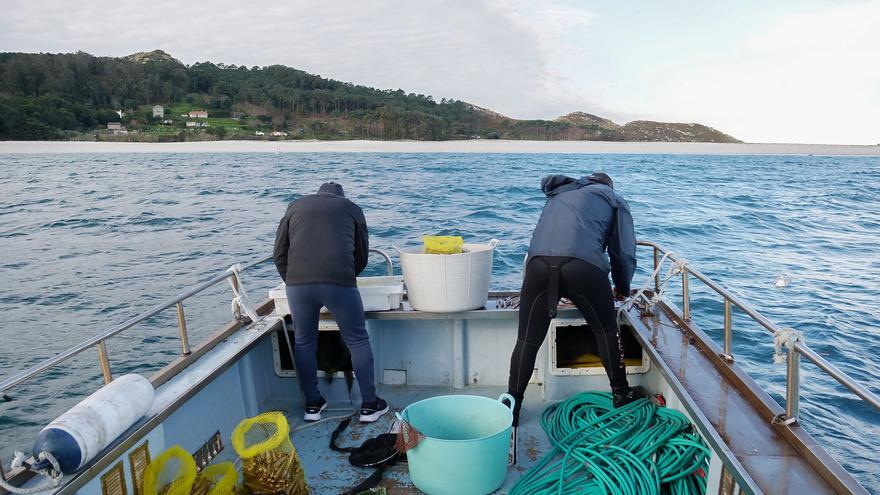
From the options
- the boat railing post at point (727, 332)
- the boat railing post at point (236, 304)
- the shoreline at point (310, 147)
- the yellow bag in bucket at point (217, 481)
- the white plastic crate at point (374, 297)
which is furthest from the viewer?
the shoreline at point (310, 147)

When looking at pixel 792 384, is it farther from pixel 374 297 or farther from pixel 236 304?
pixel 236 304

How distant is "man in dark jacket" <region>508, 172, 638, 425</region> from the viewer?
10.9 ft

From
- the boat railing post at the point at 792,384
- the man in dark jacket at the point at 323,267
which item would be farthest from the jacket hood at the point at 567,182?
the boat railing post at the point at 792,384

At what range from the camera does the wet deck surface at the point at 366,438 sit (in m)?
3.24

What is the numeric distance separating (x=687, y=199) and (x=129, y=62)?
105867mm

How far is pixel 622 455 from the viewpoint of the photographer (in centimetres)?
319

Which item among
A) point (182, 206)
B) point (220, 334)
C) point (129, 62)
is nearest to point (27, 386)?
point (220, 334)

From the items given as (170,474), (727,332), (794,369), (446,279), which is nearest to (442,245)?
A: (446,279)

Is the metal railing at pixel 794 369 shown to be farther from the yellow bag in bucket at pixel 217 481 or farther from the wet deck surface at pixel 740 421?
the yellow bag in bucket at pixel 217 481

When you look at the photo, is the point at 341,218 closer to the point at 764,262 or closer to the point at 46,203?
the point at 764,262

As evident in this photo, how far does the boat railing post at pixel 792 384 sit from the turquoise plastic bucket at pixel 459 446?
132 cm

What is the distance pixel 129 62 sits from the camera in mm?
100438

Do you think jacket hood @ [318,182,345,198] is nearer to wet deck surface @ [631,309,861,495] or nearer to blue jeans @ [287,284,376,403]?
blue jeans @ [287,284,376,403]

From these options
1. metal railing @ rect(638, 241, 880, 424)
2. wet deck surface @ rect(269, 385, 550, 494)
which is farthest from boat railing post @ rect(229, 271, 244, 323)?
metal railing @ rect(638, 241, 880, 424)
